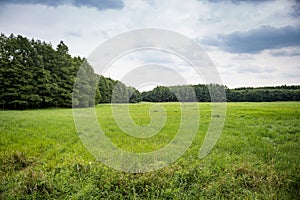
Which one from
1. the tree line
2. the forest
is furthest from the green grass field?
the tree line

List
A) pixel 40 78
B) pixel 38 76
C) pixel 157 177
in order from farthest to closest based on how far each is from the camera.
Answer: pixel 38 76 → pixel 40 78 → pixel 157 177

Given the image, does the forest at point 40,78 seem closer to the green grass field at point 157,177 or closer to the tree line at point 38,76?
the tree line at point 38,76

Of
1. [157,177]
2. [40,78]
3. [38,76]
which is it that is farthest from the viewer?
[38,76]

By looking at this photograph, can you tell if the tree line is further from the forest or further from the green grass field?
the green grass field

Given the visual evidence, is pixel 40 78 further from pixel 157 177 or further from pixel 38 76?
pixel 157 177

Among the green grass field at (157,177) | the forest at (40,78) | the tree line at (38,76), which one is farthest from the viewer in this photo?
the tree line at (38,76)

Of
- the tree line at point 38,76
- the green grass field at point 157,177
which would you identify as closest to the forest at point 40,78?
the tree line at point 38,76

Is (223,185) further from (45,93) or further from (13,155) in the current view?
(45,93)

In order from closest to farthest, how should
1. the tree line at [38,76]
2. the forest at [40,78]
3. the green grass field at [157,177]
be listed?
1. the green grass field at [157,177]
2. the forest at [40,78]
3. the tree line at [38,76]

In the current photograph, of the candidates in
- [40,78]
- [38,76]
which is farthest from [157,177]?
[38,76]

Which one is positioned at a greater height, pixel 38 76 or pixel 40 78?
pixel 38 76

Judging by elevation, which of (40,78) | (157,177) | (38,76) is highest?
(38,76)

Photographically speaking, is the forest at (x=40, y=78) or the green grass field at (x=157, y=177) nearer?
the green grass field at (x=157, y=177)

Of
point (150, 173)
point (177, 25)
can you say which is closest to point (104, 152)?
point (150, 173)
